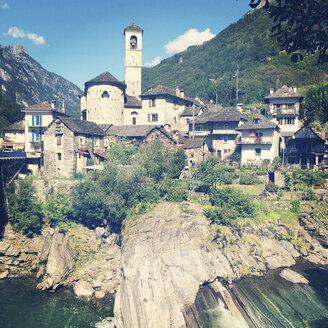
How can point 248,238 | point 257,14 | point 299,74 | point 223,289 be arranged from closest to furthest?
point 223,289 → point 248,238 → point 299,74 → point 257,14

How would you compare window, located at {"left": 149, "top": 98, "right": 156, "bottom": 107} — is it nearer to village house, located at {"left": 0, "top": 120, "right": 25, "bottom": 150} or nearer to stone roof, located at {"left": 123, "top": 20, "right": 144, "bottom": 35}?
stone roof, located at {"left": 123, "top": 20, "right": 144, "bottom": 35}

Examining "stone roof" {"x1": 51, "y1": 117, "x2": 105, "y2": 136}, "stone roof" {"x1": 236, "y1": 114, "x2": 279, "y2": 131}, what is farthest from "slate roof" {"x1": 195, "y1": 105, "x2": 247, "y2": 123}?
"stone roof" {"x1": 51, "y1": 117, "x2": 105, "y2": 136}

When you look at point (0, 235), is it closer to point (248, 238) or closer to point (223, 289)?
point (223, 289)

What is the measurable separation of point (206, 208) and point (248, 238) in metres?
6.21

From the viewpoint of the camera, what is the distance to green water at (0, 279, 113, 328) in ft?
81.3

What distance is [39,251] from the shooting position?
35.6 metres

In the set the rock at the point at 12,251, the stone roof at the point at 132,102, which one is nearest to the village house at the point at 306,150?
the stone roof at the point at 132,102

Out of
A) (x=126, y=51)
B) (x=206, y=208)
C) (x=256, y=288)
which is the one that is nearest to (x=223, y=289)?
(x=256, y=288)

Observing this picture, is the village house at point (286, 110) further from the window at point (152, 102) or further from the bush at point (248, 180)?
the window at point (152, 102)

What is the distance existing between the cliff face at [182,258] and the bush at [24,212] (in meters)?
12.5

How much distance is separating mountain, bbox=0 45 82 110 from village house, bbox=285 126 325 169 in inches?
2722

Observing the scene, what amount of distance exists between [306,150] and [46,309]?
4252 centimetres

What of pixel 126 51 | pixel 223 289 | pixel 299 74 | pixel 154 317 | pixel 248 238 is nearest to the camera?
pixel 154 317

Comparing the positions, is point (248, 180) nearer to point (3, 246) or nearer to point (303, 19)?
point (3, 246)
